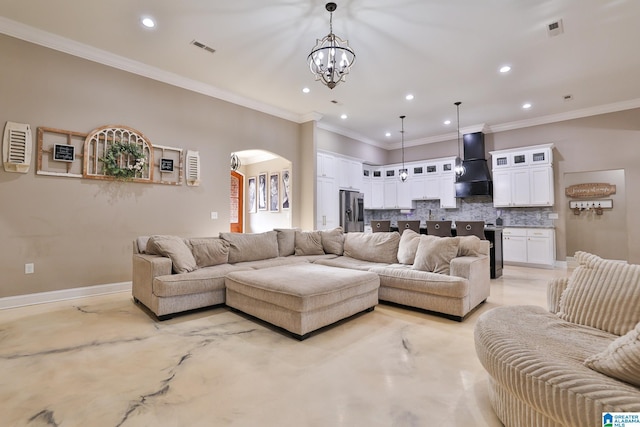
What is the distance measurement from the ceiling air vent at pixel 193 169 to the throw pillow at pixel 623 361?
16.7 ft

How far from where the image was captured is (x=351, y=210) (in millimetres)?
7691

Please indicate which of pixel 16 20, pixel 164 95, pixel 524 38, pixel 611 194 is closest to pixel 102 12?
pixel 16 20

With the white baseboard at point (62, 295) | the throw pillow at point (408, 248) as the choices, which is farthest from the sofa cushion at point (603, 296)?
the white baseboard at point (62, 295)

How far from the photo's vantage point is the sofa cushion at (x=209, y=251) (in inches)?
146

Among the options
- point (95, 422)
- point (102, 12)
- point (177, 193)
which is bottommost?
point (95, 422)

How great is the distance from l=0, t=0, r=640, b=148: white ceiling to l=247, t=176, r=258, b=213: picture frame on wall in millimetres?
2975

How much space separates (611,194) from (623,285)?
7.54 meters

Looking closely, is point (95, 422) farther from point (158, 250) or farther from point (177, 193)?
point (177, 193)

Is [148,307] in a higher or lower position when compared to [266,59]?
lower

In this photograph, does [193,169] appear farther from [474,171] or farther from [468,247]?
[474,171]

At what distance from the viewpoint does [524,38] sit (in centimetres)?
372

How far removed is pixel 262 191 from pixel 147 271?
16.9 ft

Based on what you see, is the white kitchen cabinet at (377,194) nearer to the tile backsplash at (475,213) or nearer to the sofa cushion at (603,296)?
the tile backsplash at (475,213)

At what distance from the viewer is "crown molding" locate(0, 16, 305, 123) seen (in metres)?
3.54
